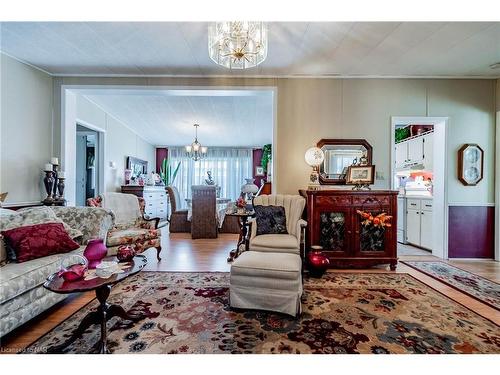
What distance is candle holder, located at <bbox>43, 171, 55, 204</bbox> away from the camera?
359cm

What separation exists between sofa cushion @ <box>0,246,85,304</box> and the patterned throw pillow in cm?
212

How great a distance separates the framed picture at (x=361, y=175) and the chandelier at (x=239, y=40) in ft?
7.10

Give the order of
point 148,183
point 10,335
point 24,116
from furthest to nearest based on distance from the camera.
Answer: point 148,183
point 24,116
point 10,335

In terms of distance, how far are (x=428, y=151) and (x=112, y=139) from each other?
6.78 m

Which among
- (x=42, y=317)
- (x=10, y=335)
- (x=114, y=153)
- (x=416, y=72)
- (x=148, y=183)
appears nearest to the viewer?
(x=10, y=335)

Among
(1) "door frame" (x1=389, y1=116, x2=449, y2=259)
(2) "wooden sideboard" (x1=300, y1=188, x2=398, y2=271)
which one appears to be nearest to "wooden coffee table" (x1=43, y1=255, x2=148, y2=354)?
(2) "wooden sideboard" (x1=300, y1=188, x2=398, y2=271)

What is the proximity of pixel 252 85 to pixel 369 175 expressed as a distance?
2.26 metres

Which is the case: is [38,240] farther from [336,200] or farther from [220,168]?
[220,168]

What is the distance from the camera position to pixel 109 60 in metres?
3.48

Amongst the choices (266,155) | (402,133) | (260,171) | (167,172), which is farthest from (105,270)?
(167,172)

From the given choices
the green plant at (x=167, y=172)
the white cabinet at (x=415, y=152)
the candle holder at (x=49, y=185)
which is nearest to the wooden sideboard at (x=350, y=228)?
the white cabinet at (x=415, y=152)

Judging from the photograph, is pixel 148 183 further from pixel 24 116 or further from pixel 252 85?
pixel 252 85
